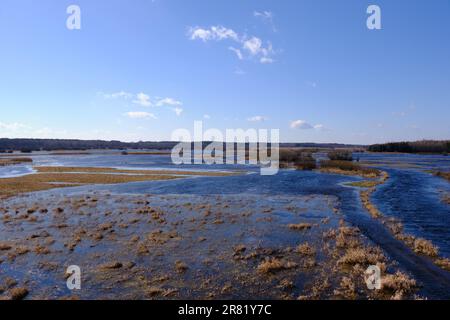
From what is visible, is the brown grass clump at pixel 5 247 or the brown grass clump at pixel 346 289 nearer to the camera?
the brown grass clump at pixel 346 289

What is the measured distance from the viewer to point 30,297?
10.7 meters

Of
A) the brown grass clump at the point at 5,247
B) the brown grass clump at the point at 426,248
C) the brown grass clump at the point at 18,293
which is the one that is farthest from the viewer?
the brown grass clump at the point at 5,247

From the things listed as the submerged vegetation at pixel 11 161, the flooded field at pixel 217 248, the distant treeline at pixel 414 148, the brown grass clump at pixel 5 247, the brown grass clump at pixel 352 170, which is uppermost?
the distant treeline at pixel 414 148

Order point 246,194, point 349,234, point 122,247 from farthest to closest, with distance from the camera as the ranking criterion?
1. point 246,194
2. point 349,234
3. point 122,247

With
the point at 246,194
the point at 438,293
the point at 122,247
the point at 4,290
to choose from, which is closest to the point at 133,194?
the point at 246,194

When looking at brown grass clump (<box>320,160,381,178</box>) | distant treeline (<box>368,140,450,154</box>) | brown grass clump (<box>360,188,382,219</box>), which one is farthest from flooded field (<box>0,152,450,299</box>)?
distant treeline (<box>368,140,450,154</box>)

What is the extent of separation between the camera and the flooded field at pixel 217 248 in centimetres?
1137

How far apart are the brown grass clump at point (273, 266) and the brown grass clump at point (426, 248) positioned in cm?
685

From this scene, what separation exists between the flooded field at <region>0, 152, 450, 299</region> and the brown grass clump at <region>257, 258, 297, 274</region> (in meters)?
0.05

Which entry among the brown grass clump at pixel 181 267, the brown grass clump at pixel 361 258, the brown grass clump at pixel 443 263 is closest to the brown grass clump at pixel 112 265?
the brown grass clump at pixel 181 267

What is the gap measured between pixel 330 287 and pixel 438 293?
3628mm

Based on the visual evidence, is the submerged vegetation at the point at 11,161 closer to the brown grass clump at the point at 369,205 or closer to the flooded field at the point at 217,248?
the flooded field at the point at 217,248

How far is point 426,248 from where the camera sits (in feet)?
50.8

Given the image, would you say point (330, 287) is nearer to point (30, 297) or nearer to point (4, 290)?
point (30, 297)
